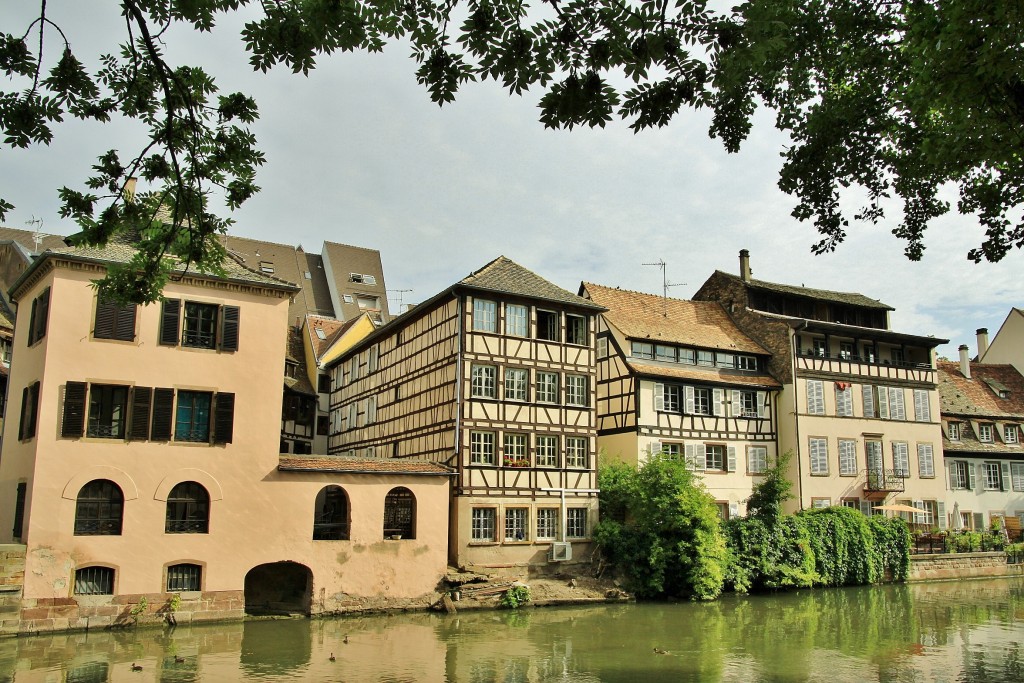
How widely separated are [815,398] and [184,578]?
25951 mm

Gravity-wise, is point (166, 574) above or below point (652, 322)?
below

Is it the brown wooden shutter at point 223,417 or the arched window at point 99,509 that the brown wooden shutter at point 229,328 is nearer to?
the brown wooden shutter at point 223,417

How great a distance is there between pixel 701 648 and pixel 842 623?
6238 mm

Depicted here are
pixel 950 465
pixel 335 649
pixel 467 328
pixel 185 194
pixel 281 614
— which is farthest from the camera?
pixel 950 465

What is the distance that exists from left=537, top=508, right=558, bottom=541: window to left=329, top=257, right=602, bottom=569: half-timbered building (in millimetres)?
32

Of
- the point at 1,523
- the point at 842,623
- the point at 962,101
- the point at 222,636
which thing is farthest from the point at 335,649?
the point at 962,101

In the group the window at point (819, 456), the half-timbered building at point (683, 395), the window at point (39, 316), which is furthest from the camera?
the window at point (819, 456)

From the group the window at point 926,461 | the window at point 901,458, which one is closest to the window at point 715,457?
the window at point 901,458

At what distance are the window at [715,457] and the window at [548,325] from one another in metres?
8.95

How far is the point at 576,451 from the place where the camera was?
28344 mm

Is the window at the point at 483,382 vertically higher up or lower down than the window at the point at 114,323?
lower down

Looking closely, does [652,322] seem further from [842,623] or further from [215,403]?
[215,403]

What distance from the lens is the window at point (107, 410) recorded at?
20766 millimetres

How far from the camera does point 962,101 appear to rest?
23.1 ft
